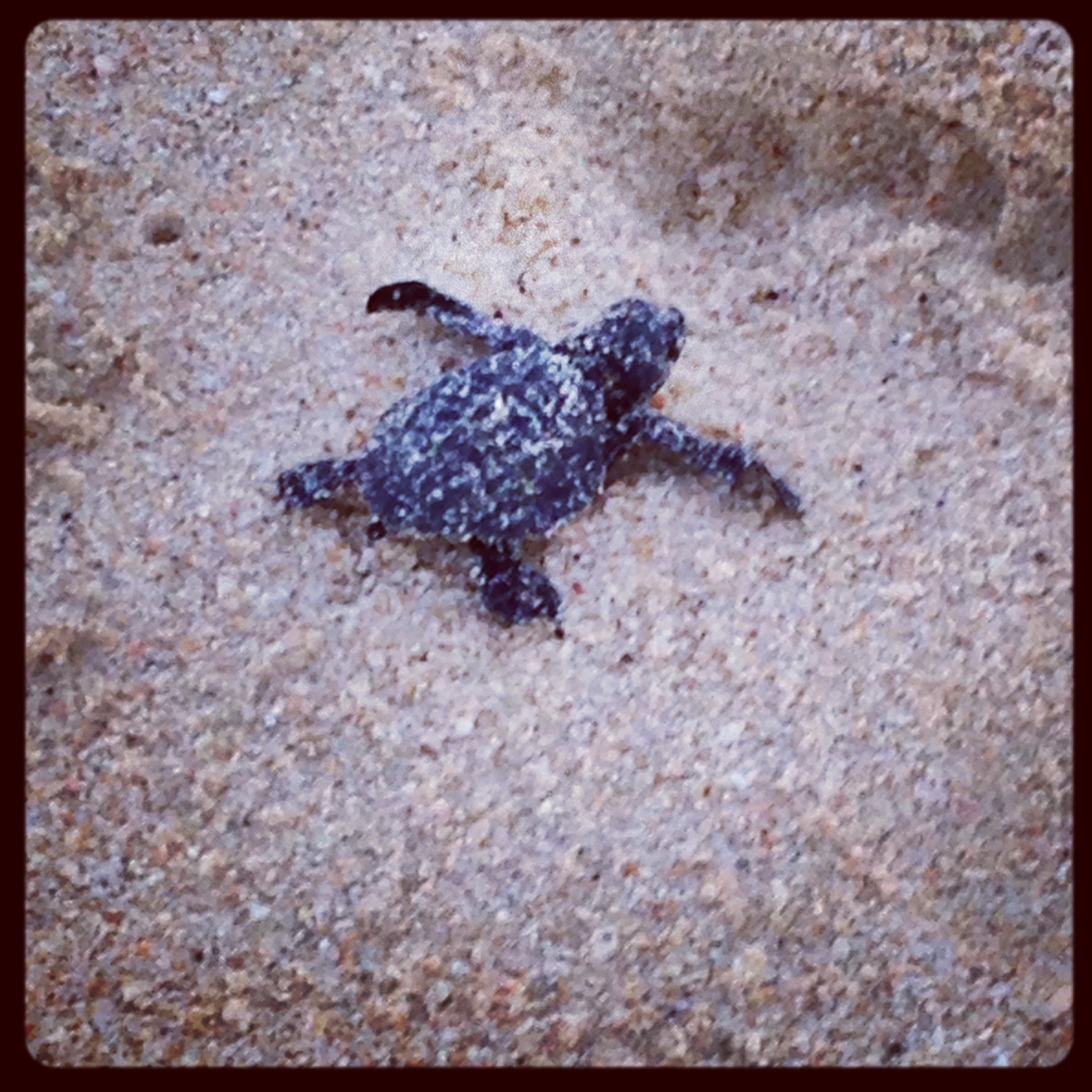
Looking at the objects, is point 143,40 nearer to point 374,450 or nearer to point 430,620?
point 374,450

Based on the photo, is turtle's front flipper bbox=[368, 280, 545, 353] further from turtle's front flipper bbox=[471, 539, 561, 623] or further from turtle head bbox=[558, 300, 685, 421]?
turtle's front flipper bbox=[471, 539, 561, 623]

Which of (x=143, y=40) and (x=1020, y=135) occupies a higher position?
(x=1020, y=135)

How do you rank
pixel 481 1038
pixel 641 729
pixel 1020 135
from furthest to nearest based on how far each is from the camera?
1. pixel 1020 135
2. pixel 641 729
3. pixel 481 1038

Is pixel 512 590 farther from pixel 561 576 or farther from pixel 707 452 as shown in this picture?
pixel 707 452

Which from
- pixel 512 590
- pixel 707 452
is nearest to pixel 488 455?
pixel 512 590

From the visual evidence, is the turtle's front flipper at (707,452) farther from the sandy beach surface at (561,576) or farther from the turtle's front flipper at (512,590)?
the turtle's front flipper at (512,590)

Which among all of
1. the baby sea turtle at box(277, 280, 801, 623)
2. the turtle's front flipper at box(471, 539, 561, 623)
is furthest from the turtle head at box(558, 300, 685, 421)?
the turtle's front flipper at box(471, 539, 561, 623)


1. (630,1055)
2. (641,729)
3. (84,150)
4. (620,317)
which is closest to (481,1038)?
(630,1055)
